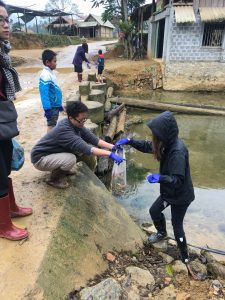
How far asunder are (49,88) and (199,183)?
388cm

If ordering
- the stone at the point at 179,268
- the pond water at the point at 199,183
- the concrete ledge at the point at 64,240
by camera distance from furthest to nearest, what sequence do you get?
the pond water at the point at 199,183 → the stone at the point at 179,268 → the concrete ledge at the point at 64,240

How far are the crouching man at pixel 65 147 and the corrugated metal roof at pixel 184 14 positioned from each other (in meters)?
11.9

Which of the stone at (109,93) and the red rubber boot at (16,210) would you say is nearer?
the red rubber boot at (16,210)

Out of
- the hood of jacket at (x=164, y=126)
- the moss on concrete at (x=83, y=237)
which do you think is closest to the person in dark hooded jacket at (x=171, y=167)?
the hood of jacket at (x=164, y=126)

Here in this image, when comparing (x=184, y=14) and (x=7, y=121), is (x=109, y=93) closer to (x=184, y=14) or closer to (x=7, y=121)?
(x=184, y=14)

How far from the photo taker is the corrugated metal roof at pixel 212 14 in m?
13.6

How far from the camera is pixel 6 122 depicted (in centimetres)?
255

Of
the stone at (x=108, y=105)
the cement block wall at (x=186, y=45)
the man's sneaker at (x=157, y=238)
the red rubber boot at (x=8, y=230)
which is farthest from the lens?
the cement block wall at (x=186, y=45)

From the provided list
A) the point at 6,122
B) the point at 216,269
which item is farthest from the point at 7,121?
the point at 216,269

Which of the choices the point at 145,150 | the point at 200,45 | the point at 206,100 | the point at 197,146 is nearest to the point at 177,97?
the point at 206,100

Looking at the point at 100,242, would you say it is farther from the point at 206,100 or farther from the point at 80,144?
the point at 206,100

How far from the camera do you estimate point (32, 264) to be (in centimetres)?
257

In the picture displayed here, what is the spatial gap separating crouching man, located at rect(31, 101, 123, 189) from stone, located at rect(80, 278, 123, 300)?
1341 millimetres

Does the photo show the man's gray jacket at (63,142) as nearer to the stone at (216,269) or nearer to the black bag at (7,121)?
the black bag at (7,121)
